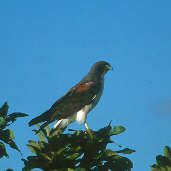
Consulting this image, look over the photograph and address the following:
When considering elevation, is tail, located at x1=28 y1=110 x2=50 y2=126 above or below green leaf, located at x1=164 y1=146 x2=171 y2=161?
above

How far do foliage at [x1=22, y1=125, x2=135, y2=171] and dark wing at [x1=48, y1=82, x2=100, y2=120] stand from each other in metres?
2.72

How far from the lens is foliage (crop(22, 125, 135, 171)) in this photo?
15.6 feet

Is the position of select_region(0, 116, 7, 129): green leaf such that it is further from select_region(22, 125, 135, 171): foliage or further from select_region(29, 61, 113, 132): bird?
select_region(29, 61, 113, 132): bird

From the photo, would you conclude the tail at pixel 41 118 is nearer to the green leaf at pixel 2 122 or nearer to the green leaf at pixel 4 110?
the green leaf at pixel 4 110

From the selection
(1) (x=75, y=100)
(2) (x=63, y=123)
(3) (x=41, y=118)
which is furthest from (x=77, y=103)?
(3) (x=41, y=118)

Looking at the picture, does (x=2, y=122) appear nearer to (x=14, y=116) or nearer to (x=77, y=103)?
(x=14, y=116)

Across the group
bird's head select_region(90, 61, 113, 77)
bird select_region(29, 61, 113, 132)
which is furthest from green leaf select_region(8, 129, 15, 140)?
bird's head select_region(90, 61, 113, 77)

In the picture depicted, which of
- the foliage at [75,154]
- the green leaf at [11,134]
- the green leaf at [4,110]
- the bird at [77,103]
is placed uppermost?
the bird at [77,103]

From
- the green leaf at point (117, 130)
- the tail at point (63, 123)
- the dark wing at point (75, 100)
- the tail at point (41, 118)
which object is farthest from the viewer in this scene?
the dark wing at point (75, 100)

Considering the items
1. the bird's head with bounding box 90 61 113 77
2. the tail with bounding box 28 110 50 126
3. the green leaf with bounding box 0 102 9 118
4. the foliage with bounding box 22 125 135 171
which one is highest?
the bird's head with bounding box 90 61 113 77

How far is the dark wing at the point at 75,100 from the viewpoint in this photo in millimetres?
8073

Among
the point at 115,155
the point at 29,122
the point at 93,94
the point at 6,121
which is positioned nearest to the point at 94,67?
the point at 93,94

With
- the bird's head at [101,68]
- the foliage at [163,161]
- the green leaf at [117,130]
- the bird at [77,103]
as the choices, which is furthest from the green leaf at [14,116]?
the bird's head at [101,68]

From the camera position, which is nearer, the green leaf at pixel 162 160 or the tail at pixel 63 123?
the green leaf at pixel 162 160
